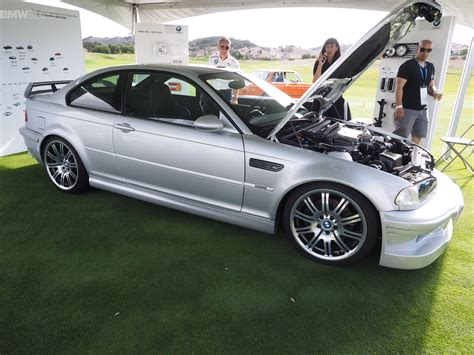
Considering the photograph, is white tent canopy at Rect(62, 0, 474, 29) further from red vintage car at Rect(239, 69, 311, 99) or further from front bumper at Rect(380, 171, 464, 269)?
front bumper at Rect(380, 171, 464, 269)

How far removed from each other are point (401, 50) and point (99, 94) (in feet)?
15.5

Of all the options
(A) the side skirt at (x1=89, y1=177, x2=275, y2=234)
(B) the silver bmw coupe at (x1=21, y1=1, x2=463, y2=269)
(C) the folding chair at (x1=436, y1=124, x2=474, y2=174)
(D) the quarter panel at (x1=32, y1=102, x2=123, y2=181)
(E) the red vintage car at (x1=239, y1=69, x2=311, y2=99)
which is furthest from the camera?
(E) the red vintage car at (x1=239, y1=69, x2=311, y2=99)

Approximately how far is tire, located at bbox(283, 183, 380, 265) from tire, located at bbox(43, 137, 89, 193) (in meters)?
2.17

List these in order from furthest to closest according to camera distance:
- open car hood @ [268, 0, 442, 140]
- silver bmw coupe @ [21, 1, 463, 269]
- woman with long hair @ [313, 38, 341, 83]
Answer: woman with long hair @ [313, 38, 341, 83], open car hood @ [268, 0, 442, 140], silver bmw coupe @ [21, 1, 463, 269]

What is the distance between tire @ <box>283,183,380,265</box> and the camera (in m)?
2.32

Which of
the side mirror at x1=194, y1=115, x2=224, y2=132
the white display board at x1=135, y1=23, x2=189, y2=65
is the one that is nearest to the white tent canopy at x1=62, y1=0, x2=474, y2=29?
the white display board at x1=135, y1=23, x2=189, y2=65

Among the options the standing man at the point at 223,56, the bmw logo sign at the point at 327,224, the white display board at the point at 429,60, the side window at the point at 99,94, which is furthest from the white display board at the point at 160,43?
the bmw logo sign at the point at 327,224

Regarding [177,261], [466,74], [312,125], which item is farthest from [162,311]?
[466,74]

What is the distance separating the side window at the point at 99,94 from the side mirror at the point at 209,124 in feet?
3.12

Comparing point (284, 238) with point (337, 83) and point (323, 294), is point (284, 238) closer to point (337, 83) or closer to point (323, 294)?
point (323, 294)

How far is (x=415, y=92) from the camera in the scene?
179 inches

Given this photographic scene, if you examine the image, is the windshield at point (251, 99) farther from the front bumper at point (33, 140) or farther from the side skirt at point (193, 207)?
the front bumper at point (33, 140)

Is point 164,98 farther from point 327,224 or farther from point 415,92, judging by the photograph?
point 415,92

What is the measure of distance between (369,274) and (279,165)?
1018mm
